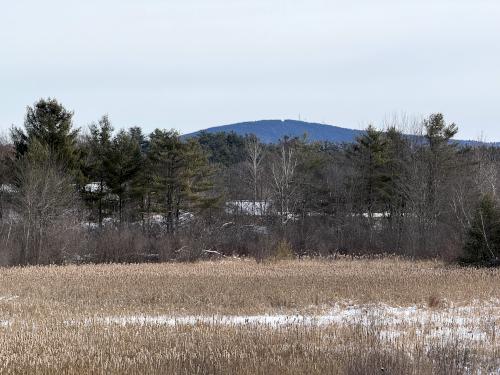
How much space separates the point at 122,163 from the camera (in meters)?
41.1

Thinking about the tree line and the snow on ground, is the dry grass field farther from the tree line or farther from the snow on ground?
the tree line

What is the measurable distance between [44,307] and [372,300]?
8593mm

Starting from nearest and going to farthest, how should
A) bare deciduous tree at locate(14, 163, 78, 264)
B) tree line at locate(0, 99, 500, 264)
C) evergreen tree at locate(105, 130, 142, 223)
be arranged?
bare deciduous tree at locate(14, 163, 78, 264)
tree line at locate(0, 99, 500, 264)
evergreen tree at locate(105, 130, 142, 223)

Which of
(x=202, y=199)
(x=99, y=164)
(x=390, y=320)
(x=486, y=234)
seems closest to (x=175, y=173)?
(x=202, y=199)

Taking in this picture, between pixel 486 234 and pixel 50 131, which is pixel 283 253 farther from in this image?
pixel 50 131

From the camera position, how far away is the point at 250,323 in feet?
38.1

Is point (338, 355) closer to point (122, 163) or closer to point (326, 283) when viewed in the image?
point (326, 283)

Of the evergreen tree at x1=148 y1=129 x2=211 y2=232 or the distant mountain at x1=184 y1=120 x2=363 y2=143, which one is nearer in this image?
the evergreen tree at x1=148 y1=129 x2=211 y2=232

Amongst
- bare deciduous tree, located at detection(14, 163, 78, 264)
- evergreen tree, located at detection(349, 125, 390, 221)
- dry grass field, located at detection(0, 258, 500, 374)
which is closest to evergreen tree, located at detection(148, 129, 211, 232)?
bare deciduous tree, located at detection(14, 163, 78, 264)

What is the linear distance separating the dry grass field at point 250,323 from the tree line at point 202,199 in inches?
497

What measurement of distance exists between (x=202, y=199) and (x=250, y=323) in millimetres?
30031

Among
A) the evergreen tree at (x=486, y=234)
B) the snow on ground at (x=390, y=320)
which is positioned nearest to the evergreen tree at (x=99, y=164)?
the evergreen tree at (x=486, y=234)

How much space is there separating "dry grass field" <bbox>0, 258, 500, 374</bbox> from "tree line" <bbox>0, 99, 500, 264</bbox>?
12.6 metres

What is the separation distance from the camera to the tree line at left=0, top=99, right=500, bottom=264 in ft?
112
